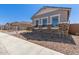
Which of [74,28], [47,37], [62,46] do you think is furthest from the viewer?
[47,37]

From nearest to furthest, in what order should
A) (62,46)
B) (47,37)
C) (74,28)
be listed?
1. (62,46)
2. (74,28)
3. (47,37)

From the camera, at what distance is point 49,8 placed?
4.89 m

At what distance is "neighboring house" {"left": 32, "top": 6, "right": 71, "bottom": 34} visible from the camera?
4.89 m

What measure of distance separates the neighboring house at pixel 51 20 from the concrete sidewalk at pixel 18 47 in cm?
47

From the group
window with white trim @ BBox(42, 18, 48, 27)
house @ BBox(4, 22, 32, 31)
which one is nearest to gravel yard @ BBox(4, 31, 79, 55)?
house @ BBox(4, 22, 32, 31)

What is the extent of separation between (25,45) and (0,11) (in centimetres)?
103

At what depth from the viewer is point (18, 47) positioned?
4836mm

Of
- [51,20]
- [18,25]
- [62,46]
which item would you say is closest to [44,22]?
[51,20]

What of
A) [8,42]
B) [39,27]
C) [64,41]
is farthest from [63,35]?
[8,42]

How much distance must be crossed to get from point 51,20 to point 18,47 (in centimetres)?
106

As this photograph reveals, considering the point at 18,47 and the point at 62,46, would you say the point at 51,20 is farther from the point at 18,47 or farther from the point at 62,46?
the point at 18,47

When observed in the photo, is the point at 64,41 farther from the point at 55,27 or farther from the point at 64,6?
the point at 64,6

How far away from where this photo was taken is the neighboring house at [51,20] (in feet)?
16.0

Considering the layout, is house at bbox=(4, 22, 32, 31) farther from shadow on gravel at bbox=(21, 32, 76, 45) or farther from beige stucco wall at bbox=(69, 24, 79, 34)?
beige stucco wall at bbox=(69, 24, 79, 34)
